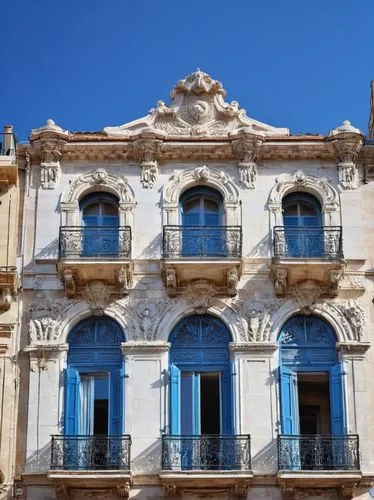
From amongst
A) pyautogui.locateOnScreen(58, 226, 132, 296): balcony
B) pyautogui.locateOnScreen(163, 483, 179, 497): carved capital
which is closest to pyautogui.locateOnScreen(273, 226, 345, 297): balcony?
pyautogui.locateOnScreen(58, 226, 132, 296): balcony

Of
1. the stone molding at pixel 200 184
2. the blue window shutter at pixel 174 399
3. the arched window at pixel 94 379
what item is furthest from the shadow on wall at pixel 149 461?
the stone molding at pixel 200 184

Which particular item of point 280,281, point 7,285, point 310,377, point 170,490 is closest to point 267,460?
point 170,490

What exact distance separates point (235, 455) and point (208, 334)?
8.95ft

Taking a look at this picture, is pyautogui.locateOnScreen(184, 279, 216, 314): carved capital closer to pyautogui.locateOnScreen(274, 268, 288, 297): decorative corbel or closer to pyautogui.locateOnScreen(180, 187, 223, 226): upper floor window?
pyautogui.locateOnScreen(274, 268, 288, 297): decorative corbel

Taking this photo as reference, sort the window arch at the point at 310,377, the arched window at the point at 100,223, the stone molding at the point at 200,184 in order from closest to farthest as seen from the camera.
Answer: the window arch at the point at 310,377
the arched window at the point at 100,223
the stone molding at the point at 200,184

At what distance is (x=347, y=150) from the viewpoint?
25109 millimetres

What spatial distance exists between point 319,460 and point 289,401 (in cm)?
141

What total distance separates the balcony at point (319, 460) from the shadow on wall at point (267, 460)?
6.6 inches

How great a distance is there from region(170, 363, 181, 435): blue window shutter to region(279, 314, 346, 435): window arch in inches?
81.2

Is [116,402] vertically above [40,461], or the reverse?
[116,402]

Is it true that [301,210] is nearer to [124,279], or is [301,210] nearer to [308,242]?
[308,242]

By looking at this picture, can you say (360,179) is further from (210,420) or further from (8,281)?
(8,281)

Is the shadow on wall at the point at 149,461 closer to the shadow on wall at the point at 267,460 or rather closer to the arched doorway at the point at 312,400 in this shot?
the shadow on wall at the point at 267,460

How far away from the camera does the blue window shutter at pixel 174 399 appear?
22.7 m
